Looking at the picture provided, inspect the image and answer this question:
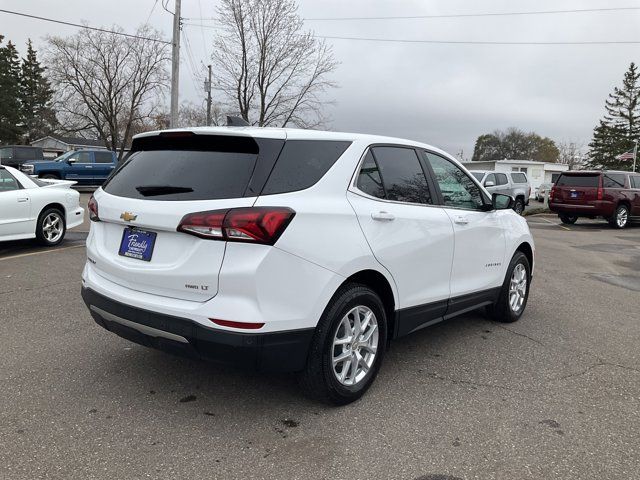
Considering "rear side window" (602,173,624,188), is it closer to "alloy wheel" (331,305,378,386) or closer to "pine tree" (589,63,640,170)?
"alloy wheel" (331,305,378,386)

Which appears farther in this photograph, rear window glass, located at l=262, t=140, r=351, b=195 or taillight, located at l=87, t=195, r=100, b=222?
taillight, located at l=87, t=195, r=100, b=222

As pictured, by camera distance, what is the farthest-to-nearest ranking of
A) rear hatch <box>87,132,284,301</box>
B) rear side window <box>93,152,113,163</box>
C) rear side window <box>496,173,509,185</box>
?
rear side window <box>93,152,113,163</box>
rear side window <box>496,173,509,185</box>
rear hatch <box>87,132,284,301</box>

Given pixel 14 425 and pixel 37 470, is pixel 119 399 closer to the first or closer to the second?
pixel 14 425

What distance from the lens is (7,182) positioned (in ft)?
27.0

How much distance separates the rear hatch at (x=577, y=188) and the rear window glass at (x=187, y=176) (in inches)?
671

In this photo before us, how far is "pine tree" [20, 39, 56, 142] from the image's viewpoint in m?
60.8

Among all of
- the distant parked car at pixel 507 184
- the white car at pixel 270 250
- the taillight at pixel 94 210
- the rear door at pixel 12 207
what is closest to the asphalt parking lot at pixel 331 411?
the white car at pixel 270 250

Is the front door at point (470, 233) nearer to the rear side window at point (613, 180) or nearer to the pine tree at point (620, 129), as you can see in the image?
the rear side window at point (613, 180)

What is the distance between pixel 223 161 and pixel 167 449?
1.65 m

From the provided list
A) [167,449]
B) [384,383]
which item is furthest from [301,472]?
[384,383]

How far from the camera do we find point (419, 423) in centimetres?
317

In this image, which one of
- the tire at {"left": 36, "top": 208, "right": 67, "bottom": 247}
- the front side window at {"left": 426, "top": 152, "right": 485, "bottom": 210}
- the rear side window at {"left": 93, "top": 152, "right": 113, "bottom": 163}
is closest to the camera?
the front side window at {"left": 426, "top": 152, "right": 485, "bottom": 210}

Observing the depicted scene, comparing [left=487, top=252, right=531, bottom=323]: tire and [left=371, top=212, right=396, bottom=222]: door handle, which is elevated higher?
[left=371, top=212, right=396, bottom=222]: door handle

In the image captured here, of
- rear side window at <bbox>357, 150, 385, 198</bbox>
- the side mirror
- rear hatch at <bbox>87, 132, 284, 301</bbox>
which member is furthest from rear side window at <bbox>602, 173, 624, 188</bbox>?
rear hatch at <bbox>87, 132, 284, 301</bbox>
